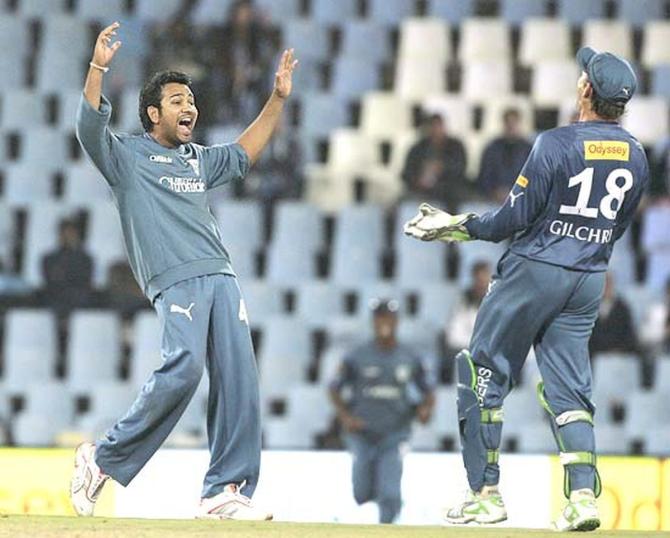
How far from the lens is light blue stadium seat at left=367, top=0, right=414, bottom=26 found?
15.5m

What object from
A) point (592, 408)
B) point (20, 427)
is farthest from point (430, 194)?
point (592, 408)

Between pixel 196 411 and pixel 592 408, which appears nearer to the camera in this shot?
pixel 592 408

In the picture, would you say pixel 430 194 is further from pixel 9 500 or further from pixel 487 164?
pixel 9 500

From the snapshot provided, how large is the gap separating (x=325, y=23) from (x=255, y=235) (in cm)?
232

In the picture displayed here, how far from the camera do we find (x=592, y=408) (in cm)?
722

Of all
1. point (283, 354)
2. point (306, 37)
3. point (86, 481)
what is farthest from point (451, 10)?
point (86, 481)

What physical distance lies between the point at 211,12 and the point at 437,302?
353cm

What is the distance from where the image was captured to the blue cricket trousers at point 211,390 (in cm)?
718

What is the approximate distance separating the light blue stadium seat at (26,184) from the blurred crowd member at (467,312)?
3.47 m

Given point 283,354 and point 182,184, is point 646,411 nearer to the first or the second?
point 283,354

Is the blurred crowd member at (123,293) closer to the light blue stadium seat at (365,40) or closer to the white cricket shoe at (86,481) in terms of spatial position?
the light blue stadium seat at (365,40)

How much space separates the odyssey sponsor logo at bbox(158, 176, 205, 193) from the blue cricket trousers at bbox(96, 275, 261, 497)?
352 millimetres

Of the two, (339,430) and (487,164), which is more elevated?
(487,164)

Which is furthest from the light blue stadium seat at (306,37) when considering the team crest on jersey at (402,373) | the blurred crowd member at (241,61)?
the team crest on jersey at (402,373)
